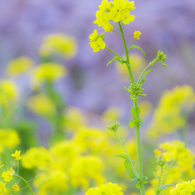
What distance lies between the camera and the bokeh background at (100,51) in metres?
3.46

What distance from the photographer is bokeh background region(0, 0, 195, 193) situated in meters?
3.46

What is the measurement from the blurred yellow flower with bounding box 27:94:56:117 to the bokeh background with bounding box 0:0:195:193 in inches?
4.9

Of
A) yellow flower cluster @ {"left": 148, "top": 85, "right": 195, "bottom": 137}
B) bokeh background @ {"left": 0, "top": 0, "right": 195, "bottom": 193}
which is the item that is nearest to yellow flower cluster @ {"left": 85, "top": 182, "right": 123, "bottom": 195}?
yellow flower cluster @ {"left": 148, "top": 85, "right": 195, "bottom": 137}

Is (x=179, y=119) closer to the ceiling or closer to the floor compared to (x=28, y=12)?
closer to the floor

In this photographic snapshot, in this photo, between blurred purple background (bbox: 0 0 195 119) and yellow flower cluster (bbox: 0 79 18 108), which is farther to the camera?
blurred purple background (bbox: 0 0 195 119)

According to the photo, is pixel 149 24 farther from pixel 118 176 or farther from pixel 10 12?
pixel 118 176

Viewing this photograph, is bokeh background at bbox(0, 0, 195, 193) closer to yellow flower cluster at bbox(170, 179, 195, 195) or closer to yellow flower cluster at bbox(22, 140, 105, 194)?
yellow flower cluster at bbox(22, 140, 105, 194)

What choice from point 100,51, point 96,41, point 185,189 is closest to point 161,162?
point 185,189

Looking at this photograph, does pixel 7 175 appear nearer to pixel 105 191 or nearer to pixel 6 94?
pixel 105 191

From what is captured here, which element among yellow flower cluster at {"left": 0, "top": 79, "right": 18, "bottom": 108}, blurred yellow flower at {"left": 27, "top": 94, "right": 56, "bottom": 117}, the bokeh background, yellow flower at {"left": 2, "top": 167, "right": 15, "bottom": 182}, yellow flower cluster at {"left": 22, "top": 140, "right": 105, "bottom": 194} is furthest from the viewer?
the bokeh background

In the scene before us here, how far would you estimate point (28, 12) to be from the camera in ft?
15.9

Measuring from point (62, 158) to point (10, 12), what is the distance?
14.4 feet

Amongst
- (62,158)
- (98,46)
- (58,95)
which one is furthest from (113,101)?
(98,46)

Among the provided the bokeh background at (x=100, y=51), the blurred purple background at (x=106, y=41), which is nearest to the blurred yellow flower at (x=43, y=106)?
the bokeh background at (x=100, y=51)
